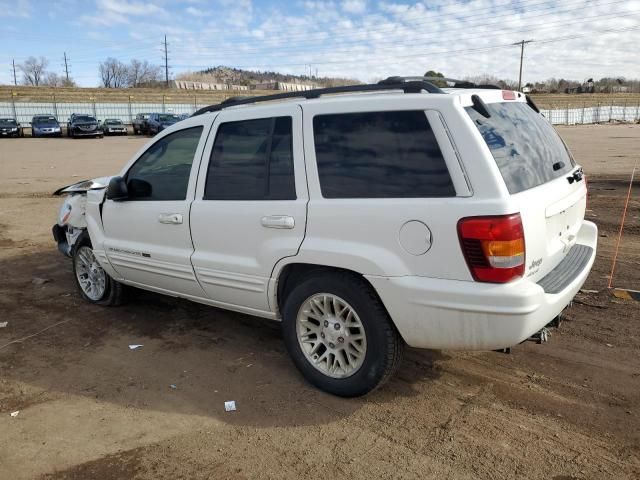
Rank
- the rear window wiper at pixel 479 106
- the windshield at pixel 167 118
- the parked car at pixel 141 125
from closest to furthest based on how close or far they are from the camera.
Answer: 1. the rear window wiper at pixel 479 106
2. the windshield at pixel 167 118
3. the parked car at pixel 141 125

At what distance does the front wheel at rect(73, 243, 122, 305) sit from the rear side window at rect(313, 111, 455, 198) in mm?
2955

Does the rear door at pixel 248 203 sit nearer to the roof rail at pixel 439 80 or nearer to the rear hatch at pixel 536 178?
the roof rail at pixel 439 80

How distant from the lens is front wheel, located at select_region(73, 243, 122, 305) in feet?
17.8

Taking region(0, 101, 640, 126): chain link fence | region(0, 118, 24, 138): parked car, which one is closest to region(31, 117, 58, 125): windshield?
region(0, 118, 24, 138): parked car

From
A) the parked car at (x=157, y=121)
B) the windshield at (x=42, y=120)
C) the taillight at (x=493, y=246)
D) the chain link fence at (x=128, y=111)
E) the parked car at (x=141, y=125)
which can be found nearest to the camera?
the taillight at (x=493, y=246)

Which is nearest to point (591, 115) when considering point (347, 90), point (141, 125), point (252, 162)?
point (141, 125)

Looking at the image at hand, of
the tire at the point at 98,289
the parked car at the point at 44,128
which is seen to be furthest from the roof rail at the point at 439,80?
the parked car at the point at 44,128

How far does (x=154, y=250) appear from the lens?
14.9 ft

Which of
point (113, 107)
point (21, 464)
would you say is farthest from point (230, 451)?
point (113, 107)

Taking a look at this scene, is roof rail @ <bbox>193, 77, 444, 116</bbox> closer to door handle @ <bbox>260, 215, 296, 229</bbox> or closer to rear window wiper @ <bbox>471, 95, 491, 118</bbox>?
rear window wiper @ <bbox>471, 95, 491, 118</bbox>

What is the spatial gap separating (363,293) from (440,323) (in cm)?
50

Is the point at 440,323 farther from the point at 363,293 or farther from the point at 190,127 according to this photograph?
the point at 190,127

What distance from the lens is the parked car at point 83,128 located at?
36.4 meters

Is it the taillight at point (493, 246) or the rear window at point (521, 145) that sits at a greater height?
the rear window at point (521, 145)
